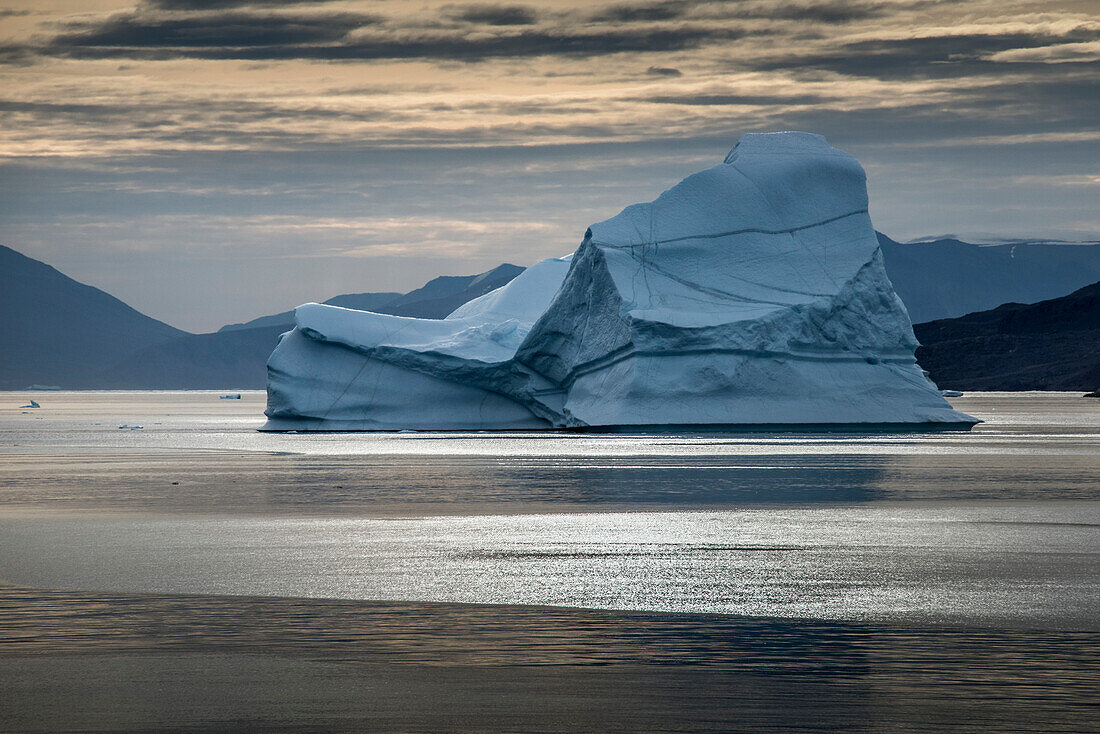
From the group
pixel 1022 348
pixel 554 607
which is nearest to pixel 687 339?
pixel 554 607

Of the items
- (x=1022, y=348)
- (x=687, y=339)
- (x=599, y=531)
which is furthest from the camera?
(x=1022, y=348)

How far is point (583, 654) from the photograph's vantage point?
6.21 m

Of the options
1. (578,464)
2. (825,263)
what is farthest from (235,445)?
(825,263)

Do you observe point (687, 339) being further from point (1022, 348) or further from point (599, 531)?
point (1022, 348)

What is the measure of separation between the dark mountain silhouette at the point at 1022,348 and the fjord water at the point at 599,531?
136 meters

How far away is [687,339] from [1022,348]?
14496 centimetres

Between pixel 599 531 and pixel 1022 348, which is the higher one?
pixel 599 531

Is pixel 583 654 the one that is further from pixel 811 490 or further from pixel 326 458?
pixel 326 458

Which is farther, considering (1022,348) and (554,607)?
(1022,348)

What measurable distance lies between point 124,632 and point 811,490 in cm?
1038

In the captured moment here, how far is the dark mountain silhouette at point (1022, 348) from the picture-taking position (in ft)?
496

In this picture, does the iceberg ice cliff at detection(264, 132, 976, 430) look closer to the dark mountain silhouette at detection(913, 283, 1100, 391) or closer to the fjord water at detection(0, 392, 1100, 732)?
the fjord water at detection(0, 392, 1100, 732)

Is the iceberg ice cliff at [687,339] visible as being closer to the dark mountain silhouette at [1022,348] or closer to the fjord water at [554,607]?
the fjord water at [554,607]

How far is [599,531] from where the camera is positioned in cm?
1141
